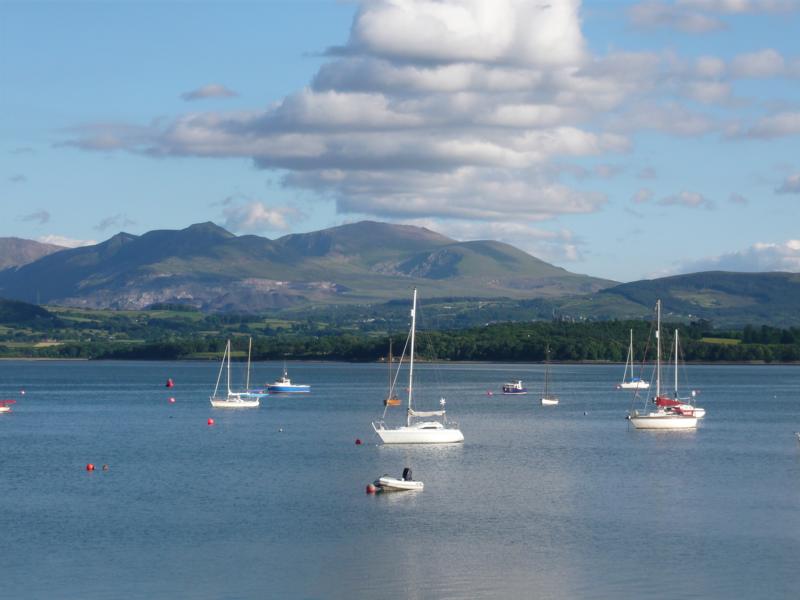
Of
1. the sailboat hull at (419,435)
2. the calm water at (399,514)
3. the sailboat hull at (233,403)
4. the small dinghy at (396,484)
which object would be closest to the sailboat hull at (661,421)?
the calm water at (399,514)

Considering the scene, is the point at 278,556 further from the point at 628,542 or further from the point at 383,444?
the point at 383,444

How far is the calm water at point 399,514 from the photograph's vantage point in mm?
42719

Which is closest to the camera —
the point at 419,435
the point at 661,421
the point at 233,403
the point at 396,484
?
the point at 396,484

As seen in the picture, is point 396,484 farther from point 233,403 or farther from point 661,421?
point 233,403

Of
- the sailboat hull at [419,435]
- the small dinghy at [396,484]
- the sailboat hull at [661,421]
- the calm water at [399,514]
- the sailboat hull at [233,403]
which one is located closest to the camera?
the calm water at [399,514]

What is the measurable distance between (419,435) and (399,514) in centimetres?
2788

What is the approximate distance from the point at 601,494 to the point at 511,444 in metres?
26.0

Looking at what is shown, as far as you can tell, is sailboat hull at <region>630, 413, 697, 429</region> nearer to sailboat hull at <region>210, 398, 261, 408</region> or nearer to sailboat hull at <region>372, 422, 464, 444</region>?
sailboat hull at <region>372, 422, 464, 444</region>

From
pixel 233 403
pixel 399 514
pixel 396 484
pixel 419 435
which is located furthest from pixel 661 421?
pixel 233 403

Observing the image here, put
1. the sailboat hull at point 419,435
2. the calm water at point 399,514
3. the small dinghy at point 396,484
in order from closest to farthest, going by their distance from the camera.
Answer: the calm water at point 399,514, the small dinghy at point 396,484, the sailboat hull at point 419,435

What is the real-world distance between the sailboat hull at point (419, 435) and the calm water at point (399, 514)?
56.0 inches

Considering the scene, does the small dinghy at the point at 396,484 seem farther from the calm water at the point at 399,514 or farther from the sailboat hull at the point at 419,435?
the sailboat hull at the point at 419,435

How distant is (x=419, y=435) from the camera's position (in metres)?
84.1

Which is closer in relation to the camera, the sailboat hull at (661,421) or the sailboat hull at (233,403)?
the sailboat hull at (661,421)
